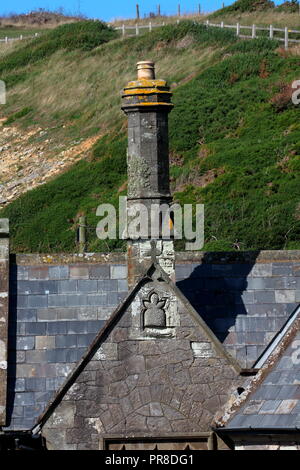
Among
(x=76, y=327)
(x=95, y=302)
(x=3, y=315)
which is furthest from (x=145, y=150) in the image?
(x=3, y=315)

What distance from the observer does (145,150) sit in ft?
49.8

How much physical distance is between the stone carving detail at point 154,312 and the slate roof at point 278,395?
1401 mm

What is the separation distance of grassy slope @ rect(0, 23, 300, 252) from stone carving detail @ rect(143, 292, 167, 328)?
24259 millimetres

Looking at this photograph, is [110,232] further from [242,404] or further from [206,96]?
[242,404]

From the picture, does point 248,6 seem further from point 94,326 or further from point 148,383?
point 148,383


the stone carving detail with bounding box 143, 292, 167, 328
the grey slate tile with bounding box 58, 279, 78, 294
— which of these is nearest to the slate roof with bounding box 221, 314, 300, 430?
the stone carving detail with bounding box 143, 292, 167, 328

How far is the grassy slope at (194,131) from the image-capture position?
43594 millimetres

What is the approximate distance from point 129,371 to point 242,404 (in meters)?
1.49

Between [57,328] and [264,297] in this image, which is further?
[264,297]

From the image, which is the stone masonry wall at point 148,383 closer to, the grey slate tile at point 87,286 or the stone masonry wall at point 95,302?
the stone masonry wall at point 95,302

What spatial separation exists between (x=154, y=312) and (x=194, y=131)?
130ft

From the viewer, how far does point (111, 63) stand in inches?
2768

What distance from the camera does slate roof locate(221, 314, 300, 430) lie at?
490 inches

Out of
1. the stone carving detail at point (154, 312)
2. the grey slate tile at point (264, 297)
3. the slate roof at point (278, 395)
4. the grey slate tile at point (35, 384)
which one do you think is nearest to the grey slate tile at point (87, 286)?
the grey slate tile at point (35, 384)
